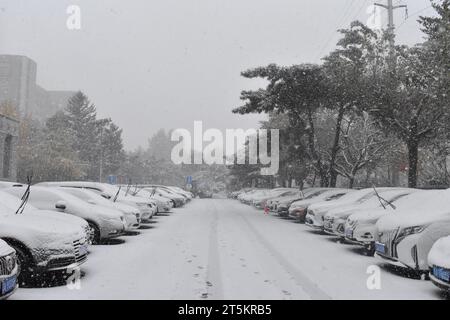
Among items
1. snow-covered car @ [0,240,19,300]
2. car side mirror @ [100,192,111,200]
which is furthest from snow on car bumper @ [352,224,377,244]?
car side mirror @ [100,192,111,200]

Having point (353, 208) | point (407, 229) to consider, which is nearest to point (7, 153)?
point (353, 208)

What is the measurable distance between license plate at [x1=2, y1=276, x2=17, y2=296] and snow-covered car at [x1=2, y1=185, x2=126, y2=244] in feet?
15.8

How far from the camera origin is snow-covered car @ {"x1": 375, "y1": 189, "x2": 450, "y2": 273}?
21.7 feet

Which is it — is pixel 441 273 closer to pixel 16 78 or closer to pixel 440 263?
pixel 440 263

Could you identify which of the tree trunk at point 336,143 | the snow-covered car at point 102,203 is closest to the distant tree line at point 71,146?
the tree trunk at point 336,143

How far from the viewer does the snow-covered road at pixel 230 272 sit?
6.06 meters

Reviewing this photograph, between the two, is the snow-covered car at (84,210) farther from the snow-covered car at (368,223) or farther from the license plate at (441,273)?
the license plate at (441,273)

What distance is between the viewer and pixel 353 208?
465 inches

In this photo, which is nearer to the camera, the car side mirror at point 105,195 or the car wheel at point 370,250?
the car wheel at point 370,250

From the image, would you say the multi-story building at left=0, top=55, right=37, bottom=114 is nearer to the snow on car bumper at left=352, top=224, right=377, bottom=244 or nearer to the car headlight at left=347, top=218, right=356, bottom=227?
the car headlight at left=347, top=218, right=356, bottom=227
